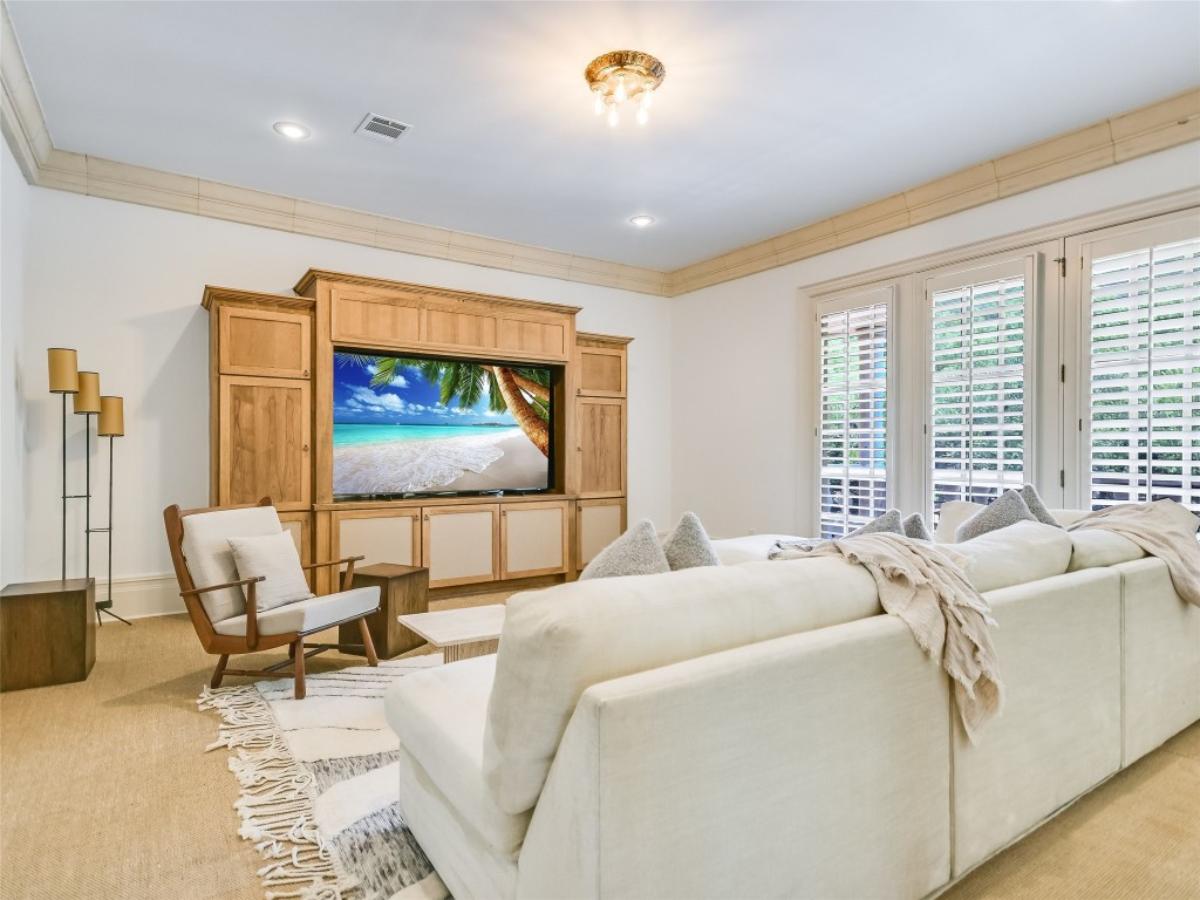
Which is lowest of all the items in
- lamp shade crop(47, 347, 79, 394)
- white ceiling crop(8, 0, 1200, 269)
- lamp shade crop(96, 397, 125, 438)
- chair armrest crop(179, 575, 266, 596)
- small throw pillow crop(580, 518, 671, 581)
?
chair armrest crop(179, 575, 266, 596)

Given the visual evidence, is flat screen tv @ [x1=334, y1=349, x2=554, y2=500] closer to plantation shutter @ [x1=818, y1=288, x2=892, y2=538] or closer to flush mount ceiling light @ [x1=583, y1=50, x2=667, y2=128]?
plantation shutter @ [x1=818, y1=288, x2=892, y2=538]

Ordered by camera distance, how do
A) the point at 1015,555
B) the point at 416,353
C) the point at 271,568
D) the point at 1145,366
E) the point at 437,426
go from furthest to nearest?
the point at 437,426 → the point at 416,353 → the point at 1145,366 → the point at 271,568 → the point at 1015,555

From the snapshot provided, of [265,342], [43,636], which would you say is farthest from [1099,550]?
[265,342]

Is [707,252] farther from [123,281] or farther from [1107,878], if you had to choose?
[1107,878]

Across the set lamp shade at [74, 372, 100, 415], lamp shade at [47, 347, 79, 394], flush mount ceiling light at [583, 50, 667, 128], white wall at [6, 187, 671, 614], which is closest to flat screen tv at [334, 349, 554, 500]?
white wall at [6, 187, 671, 614]

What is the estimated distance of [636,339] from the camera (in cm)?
638

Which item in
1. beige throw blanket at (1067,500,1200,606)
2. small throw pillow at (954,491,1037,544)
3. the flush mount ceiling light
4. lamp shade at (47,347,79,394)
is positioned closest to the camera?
beige throw blanket at (1067,500,1200,606)

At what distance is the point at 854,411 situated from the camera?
487cm

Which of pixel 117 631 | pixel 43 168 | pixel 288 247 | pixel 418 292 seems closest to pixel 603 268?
pixel 418 292

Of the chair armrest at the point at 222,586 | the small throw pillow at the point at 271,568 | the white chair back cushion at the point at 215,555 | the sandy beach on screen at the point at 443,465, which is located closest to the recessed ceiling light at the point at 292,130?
the sandy beach on screen at the point at 443,465

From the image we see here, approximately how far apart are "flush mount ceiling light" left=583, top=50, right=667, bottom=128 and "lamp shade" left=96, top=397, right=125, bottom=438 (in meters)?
3.25

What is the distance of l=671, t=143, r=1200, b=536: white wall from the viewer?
4.34 meters

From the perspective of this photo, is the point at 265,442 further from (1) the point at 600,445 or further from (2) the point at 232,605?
(1) the point at 600,445

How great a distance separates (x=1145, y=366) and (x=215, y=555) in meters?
4.71
